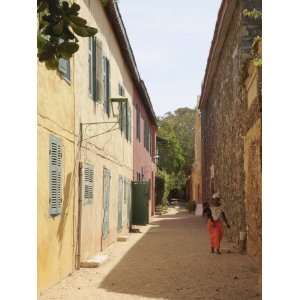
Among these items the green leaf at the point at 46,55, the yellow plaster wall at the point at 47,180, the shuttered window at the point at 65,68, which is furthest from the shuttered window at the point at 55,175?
the green leaf at the point at 46,55

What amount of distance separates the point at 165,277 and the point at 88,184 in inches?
108

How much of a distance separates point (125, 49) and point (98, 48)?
15.7ft

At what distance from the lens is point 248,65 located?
11.1 meters

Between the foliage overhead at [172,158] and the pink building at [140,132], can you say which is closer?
the pink building at [140,132]

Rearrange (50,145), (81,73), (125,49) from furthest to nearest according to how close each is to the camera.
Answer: (125,49), (81,73), (50,145)

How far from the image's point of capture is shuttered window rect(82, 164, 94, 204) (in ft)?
35.1

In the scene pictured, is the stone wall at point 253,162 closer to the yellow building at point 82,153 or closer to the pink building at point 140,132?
the yellow building at point 82,153

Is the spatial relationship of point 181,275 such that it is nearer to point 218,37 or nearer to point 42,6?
point 42,6

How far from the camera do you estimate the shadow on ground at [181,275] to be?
7.79 metres

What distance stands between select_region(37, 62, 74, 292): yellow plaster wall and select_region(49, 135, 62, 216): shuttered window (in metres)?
0.13

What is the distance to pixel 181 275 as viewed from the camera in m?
9.42

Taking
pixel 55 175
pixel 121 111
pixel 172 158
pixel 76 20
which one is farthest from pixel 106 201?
pixel 172 158
